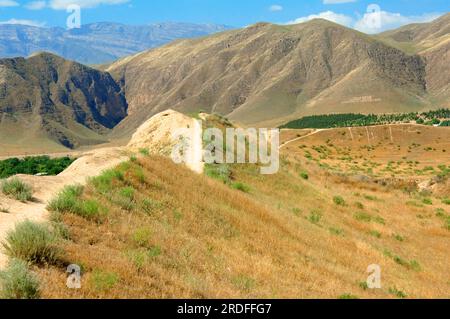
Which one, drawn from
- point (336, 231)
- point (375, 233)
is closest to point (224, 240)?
point (336, 231)

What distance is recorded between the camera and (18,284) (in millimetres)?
6125

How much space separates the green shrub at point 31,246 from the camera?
24.0 ft

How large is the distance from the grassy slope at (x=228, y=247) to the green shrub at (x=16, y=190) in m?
1.40

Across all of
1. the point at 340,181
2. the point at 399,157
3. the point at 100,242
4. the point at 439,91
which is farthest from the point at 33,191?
the point at 439,91

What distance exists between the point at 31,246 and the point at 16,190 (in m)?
4.65

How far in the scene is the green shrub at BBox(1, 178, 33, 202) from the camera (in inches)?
443

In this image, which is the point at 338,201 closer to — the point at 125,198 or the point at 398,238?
the point at 398,238

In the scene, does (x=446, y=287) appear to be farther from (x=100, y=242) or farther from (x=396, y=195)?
(x=396, y=195)

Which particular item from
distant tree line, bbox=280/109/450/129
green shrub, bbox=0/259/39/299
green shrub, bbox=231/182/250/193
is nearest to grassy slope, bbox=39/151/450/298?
green shrub, bbox=0/259/39/299

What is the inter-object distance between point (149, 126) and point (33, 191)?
1436 cm

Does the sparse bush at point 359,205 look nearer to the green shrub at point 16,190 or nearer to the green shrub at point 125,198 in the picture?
the green shrub at point 125,198

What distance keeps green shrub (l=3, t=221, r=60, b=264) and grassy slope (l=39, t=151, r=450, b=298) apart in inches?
12.7

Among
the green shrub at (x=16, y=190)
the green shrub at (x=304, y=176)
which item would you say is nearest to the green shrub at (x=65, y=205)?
the green shrub at (x=16, y=190)

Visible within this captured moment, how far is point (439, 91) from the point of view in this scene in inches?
7589
